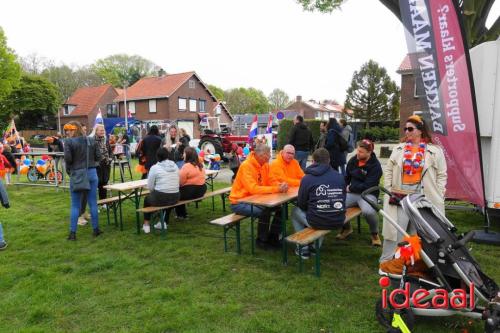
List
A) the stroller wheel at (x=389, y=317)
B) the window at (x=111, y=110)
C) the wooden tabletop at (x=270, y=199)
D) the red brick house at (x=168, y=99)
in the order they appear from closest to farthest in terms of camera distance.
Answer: the stroller wheel at (x=389, y=317), the wooden tabletop at (x=270, y=199), the red brick house at (x=168, y=99), the window at (x=111, y=110)

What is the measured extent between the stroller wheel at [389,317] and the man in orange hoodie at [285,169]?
2509 mm

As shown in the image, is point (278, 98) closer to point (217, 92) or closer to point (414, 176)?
point (217, 92)

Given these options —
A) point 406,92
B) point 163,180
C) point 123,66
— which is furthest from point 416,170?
point 123,66

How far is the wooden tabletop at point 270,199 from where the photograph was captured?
4.55m

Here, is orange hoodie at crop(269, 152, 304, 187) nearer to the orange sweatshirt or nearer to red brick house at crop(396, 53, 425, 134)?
the orange sweatshirt

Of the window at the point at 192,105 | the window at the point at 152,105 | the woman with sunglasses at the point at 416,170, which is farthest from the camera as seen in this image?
the window at the point at 192,105

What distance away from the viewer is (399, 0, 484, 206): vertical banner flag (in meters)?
4.84

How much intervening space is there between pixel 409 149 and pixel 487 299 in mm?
1706

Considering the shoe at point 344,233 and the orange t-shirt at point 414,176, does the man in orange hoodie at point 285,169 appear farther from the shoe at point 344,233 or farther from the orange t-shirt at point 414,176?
the orange t-shirt at point 414,176

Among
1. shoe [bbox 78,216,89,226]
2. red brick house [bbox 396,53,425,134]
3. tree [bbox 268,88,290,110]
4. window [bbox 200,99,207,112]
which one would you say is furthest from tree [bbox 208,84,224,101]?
shoe [bbox 78,216,89,226]

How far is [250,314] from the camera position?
350cm

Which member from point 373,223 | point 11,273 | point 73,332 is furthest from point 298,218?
point 11,273

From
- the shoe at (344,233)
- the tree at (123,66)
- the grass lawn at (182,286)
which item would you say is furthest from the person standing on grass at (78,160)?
the tree at (123,66)

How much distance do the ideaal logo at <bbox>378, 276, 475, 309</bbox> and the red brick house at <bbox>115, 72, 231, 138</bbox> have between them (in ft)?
118
